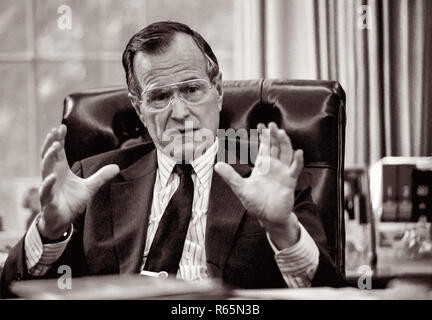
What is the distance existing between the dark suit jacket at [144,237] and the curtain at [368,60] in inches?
17.5

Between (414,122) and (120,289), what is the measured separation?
0.82 metres

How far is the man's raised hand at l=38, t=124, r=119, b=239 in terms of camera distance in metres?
1.02

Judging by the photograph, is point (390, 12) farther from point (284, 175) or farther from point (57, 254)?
point (57, 254)

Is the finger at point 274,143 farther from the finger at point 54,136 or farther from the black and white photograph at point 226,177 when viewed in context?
the finger at point 54,136

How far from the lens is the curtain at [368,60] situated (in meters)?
1.46

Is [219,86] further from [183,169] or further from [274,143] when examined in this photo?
[274,143]

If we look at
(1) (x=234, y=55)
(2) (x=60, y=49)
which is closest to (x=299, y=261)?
(1) (x=234, y=55)

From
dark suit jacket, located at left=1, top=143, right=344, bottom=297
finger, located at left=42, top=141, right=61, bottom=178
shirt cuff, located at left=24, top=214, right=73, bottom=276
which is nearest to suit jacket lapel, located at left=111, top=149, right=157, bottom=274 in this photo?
dark suit jacket, located at left=1, top=143, right=344, bottom=297

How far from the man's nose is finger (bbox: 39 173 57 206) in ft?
0.96

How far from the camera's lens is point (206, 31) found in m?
1.81

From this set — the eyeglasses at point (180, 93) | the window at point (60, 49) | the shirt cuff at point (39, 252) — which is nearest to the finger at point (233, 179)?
the eyeglasses at point (180, 93)

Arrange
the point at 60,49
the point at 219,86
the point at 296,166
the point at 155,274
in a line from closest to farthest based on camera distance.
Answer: the point at 296,166 < the point at 155,274 < the point at 219,86 < the point at 60,49

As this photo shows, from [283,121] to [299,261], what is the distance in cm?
35

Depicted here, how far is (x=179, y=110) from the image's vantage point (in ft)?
3.92
